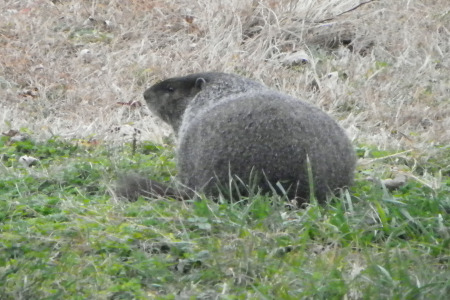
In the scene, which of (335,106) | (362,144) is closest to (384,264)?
(362,144)

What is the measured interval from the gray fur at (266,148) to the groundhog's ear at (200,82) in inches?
26.9

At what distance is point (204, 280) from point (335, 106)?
177 inches

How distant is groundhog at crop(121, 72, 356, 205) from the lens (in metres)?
4.45

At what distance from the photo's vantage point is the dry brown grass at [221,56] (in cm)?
769

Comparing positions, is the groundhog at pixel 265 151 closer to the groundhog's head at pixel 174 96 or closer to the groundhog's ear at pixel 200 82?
the groundhog's ear at pixel 200 82

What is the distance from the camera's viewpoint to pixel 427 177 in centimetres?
530

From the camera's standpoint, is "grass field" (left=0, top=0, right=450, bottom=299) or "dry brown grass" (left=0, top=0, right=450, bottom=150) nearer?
"grass field" (left=0, top=0, right=450, bottom=299)

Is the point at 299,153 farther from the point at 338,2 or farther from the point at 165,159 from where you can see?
the point at 338,2

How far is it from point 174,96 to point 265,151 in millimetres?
1629

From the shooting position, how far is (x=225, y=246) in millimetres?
3770

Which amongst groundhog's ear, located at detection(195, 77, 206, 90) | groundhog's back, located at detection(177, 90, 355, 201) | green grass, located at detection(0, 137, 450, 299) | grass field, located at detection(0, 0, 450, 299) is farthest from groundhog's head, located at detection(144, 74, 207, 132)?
green grass, located at detection(0, 137, 450, 299)

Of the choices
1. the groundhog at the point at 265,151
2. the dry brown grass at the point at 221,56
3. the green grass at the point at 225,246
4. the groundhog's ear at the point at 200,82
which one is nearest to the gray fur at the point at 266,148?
the groundhog at the point at 265,151

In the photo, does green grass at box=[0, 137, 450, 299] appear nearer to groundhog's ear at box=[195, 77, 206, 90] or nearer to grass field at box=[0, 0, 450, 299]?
grass field at box=[0, 0, 450, 299]

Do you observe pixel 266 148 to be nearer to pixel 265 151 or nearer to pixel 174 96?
pixel 265 151
